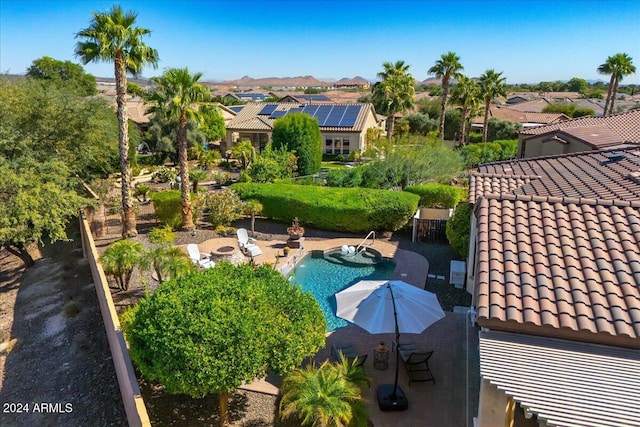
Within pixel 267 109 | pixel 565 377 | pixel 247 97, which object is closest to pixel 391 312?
pixel 565 377

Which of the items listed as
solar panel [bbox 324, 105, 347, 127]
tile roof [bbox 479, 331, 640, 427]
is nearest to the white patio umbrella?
tile roof [bbox 479, 331, 640, 427]

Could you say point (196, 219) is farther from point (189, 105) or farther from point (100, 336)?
point (100, 336)

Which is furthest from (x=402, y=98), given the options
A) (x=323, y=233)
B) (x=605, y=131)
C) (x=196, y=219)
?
(x=196, y=219)

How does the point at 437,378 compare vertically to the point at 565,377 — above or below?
below

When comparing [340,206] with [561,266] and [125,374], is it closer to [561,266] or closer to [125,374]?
[125,374]

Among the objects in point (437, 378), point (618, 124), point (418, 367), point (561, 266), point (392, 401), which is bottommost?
point (437, 378)

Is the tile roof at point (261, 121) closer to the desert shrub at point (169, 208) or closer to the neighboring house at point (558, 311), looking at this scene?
the desert shrub at point (169, 208)

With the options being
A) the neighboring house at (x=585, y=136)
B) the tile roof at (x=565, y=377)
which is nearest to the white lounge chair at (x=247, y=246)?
the tile roof at (x=565, y=377)
